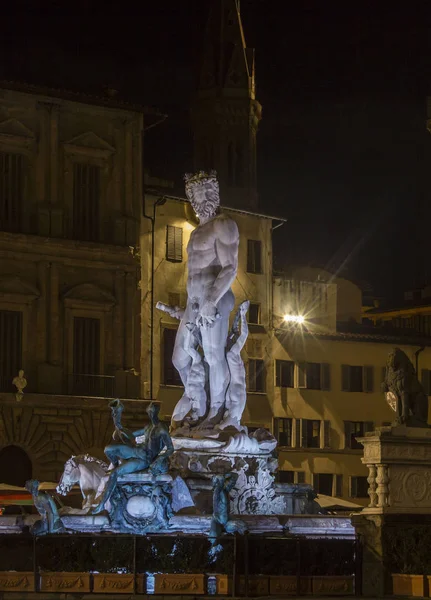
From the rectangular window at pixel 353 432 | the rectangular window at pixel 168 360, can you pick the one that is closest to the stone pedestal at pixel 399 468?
the rectangular window at pixel 168 360

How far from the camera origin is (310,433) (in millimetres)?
62062

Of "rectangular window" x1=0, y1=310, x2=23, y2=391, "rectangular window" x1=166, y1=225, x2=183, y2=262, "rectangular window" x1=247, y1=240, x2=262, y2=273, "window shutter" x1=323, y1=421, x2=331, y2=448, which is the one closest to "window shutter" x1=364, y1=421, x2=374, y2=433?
"window shutter" x1=323, y1=421, x2=331, y2=448

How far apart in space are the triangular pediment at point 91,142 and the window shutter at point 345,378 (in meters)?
15.3

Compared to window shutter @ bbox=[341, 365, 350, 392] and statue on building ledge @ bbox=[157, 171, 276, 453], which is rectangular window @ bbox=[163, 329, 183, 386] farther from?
statue on building ledge @ bbox=[157, 171, 276, 453]

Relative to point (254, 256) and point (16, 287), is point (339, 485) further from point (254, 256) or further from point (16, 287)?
point (16, 287)

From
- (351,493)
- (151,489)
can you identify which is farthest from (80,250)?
(151,489)

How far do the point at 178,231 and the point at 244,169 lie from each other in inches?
491

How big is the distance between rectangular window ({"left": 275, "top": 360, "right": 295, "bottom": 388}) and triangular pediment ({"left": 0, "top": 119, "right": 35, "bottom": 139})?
1451cm

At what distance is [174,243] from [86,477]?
35.6m

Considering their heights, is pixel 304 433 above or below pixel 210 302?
below

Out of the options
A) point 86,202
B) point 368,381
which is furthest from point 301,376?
point 86,202

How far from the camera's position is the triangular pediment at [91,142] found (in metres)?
53.1

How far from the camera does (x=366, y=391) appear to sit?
64.6m

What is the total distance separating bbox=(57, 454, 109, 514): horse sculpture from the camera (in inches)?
859
